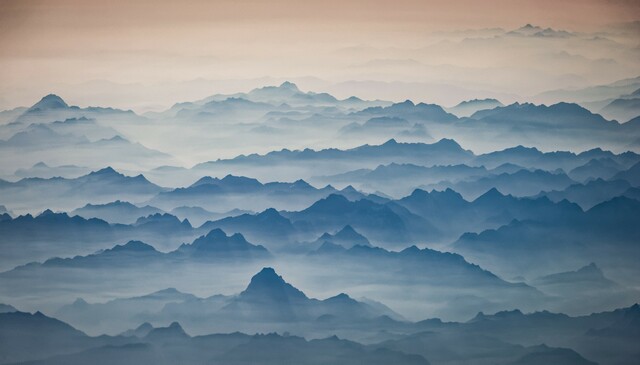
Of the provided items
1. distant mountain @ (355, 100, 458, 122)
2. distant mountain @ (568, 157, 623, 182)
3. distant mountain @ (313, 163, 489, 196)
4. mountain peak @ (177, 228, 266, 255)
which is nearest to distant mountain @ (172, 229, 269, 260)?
mountain peak @ (177, 228, 266, 255)

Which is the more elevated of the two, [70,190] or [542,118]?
[542,118]

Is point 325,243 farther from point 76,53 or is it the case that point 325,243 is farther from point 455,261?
point 76,53

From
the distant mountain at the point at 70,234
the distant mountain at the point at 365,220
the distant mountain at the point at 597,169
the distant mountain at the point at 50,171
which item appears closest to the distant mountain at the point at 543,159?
the distant mountain at the point at 597,169

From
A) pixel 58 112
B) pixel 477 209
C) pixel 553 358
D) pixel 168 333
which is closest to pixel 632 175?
pixel 477 209

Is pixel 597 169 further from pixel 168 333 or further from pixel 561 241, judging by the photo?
pixel 168 333

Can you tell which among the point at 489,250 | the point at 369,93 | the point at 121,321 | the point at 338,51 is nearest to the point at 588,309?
the point at 489,250
